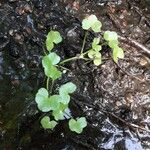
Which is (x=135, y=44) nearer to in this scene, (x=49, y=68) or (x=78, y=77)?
(x=78, y=77)

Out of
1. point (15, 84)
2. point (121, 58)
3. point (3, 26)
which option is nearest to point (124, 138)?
point (121, 58)

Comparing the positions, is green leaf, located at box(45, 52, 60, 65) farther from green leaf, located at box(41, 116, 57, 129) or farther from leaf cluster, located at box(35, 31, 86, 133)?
green leaf, located at box(41, 116, 57, 129)

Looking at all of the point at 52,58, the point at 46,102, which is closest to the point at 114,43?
the point at 52,58

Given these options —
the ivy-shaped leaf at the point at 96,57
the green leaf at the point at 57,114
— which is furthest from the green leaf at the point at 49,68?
the ivy-shaped leaf at the point at 96,57

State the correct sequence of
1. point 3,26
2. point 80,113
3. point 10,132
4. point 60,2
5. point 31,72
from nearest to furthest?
point 10,132, point 80,113, point 31,72, point 3,26, point 60,2

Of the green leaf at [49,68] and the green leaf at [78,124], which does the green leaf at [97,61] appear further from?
the green leaf at [78,124]

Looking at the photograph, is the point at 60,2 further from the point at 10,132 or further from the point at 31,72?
the point at 10,132

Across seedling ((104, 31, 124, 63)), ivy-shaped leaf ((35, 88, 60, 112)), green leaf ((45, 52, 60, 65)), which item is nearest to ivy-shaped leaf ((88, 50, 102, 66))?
seedling ((104, 31, 124, 63))
